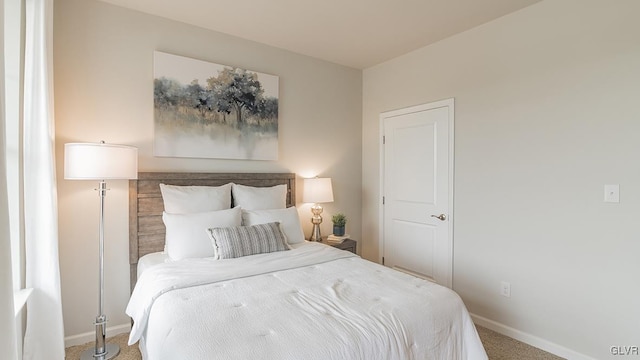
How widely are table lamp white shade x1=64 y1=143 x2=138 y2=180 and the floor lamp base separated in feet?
4.05

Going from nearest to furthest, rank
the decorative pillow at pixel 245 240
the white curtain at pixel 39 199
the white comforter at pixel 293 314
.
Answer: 1. the white comforter at pixel 293 314
2. the white curtain at pixel 39 199
3. the decorative pillow at pixel 245 240

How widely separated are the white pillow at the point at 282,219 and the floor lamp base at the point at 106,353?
4.13 feet

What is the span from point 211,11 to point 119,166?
4.72 feet

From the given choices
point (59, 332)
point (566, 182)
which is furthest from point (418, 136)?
point (59, 332)

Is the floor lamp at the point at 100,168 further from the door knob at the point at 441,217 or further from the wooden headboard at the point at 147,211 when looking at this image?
the door knob at the point at 441,217

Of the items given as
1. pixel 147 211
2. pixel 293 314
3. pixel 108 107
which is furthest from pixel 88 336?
pixel 293 314

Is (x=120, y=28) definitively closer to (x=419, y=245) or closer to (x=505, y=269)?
(x=419, y=245)

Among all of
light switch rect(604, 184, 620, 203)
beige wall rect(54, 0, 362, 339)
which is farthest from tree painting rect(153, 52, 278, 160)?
light switch rect(604, 184, 620, 203)

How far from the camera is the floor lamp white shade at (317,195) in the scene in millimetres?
3500

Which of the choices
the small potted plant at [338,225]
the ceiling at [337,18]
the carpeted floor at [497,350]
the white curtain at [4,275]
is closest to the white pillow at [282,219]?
the small potted plant at [338,225]

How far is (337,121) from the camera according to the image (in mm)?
3980

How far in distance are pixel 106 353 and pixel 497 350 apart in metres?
2.84

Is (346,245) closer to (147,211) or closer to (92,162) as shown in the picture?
(147,211)

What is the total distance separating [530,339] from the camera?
2.63 metres
